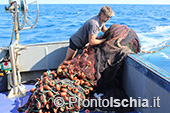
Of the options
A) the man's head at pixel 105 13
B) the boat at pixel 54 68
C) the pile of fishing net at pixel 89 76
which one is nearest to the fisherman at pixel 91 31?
the man's head at pixel 105 13

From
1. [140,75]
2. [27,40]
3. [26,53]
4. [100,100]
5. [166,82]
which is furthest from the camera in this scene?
[27,40]

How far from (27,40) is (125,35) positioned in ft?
36.4

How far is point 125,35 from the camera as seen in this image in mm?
3059

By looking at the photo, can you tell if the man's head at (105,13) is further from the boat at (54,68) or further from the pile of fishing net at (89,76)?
the boat at (54,68)

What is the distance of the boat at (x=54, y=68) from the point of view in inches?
81.9

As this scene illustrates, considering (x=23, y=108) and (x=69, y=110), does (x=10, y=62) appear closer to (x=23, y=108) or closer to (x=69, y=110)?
(x=23, y=108)

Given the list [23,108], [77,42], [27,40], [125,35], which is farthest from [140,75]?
[27,40]

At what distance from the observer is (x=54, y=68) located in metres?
3.83

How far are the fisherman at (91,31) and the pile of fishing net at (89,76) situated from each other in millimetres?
184

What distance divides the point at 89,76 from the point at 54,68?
1.24 m

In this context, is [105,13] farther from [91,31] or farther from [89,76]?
[89,76]

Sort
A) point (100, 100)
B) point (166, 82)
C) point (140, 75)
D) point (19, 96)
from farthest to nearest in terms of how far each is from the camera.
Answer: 1. point (19, 96)
2. point (100, 100)
3. point (140, 75)
4. point (166, 82)

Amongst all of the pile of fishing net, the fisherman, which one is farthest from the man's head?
the pile of fishing net

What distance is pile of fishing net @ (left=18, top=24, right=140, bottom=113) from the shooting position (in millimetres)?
2495
